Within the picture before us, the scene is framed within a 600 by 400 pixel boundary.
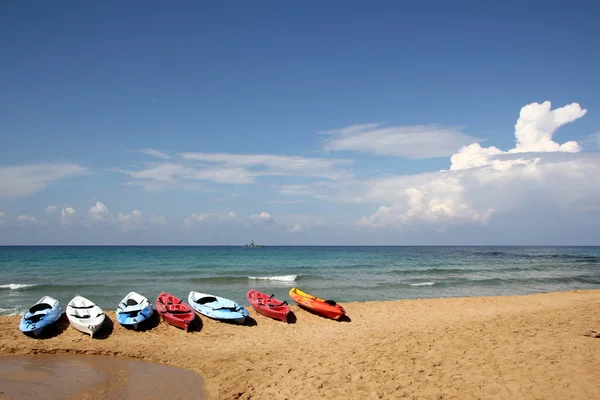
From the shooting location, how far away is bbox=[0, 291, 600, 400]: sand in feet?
27.2

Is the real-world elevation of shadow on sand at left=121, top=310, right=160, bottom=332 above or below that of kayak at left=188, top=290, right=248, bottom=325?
below

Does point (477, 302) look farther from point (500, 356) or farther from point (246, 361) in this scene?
point (246, 361)

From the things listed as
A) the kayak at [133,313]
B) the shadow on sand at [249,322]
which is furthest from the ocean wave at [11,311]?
the shadow on sand at [249,322]

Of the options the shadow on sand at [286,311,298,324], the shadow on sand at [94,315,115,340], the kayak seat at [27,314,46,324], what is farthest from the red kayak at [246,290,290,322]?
the kayak seat at [27,314,46,324]

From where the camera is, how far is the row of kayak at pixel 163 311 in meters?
13.5

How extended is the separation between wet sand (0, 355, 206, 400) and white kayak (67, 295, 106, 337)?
5.50 feet

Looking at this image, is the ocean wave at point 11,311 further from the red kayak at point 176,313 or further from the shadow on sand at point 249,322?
the shadow on sand at point 249,322

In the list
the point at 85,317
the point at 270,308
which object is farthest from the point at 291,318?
the point at 85,317

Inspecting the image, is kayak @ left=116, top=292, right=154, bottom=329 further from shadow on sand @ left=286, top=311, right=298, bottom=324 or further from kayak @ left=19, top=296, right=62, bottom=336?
shadow on sand @ left=286, top=311, right=298, bottom=324

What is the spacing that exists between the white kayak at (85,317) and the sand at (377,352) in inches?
14.0

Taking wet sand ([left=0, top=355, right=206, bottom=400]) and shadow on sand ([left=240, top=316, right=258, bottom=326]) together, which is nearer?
wet sand ([left=0, top=355, right=206, bottom=400])

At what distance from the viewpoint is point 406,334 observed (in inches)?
495

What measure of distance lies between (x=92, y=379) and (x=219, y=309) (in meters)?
5.96

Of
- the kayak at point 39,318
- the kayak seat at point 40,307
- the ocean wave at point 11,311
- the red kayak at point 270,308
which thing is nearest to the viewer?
the kayak at point 39,318
